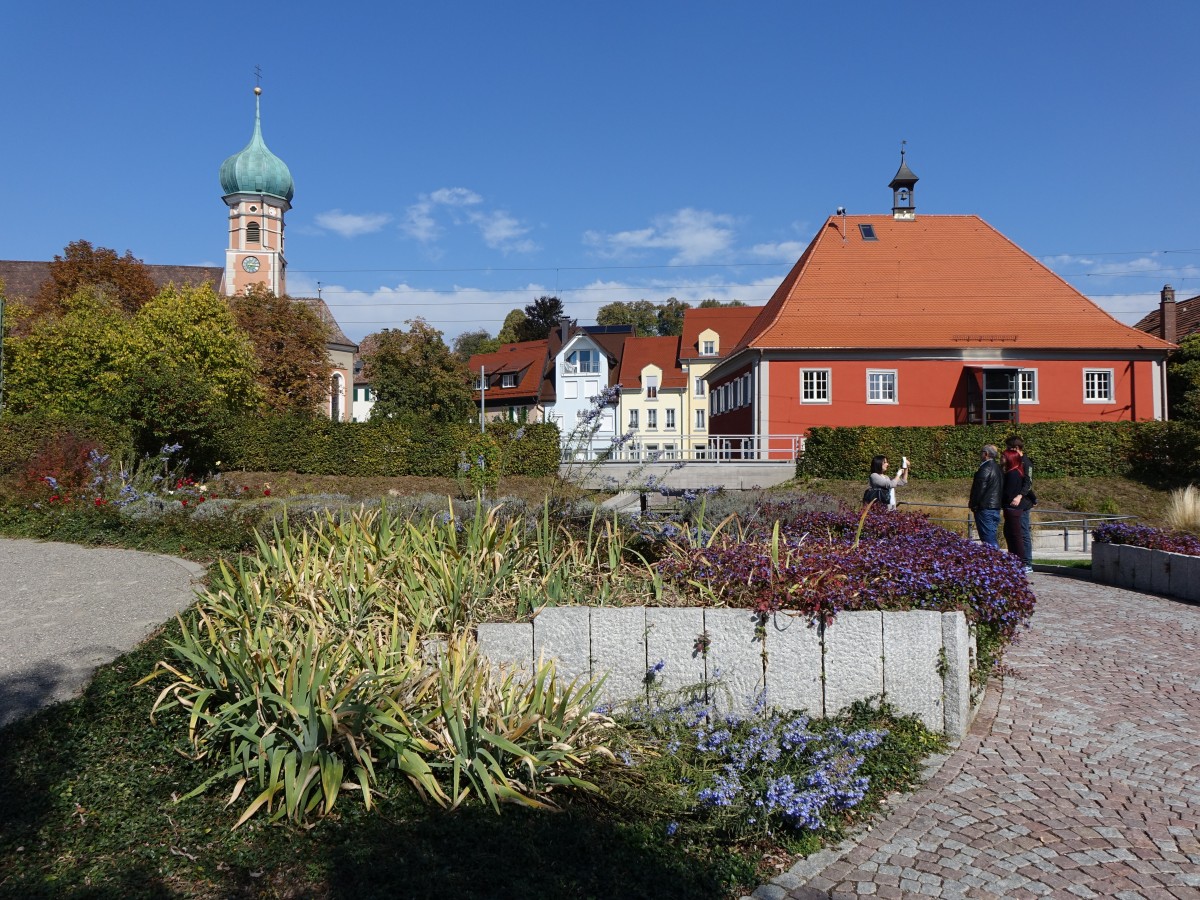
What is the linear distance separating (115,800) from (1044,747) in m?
4.77

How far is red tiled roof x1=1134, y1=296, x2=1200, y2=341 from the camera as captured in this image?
37156 mm

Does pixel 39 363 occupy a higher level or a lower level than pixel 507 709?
higher

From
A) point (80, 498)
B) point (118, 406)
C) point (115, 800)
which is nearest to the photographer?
point (115, 800)

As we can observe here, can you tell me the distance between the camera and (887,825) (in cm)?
390

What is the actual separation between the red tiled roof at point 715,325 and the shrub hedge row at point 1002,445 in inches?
1120

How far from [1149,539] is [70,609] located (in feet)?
40.9

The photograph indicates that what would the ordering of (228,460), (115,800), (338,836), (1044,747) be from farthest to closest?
1. (228,460)
2. (1044,747)
3. (115,800)
4. (338,836)

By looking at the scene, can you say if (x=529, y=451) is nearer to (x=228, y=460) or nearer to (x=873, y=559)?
(x=228, y=460)

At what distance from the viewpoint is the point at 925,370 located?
105 ft

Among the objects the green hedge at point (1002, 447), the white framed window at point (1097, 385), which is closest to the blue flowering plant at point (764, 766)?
the green hedge at point (1002, 447)

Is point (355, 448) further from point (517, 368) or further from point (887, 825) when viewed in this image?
point (517, 368)

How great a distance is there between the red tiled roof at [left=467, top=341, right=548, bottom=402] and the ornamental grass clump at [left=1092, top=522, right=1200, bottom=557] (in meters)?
52.1

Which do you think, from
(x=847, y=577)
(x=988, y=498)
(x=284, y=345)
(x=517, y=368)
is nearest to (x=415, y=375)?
(x=284, y=345)

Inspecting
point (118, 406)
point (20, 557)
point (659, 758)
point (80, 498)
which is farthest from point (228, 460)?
point (659, 758)
